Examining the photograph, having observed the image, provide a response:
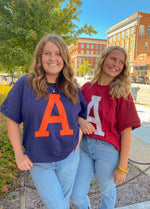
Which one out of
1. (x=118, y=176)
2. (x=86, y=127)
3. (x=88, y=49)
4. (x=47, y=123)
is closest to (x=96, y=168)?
(x=118, y=176)

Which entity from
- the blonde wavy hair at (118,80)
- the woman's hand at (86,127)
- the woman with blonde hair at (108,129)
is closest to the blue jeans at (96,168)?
the woman with blonde hair at (108,129)

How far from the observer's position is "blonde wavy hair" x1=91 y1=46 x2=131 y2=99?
4.75 ft

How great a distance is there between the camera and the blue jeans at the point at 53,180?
4.13ft

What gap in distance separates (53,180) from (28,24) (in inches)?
135

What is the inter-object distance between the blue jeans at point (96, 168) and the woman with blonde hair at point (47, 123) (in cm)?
20

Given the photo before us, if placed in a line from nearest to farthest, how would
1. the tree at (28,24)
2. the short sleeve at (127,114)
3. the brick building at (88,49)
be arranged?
the short sleeve at (127,114)
the tree at (28,24)
the brick building at (88,49)

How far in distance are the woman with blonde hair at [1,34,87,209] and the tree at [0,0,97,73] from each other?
1.97m

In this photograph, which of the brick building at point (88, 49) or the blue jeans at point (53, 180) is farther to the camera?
the brick building at point (88, 49)

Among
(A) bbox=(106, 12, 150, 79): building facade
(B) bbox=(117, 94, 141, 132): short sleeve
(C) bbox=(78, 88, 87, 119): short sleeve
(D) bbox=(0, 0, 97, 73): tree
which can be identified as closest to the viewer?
(B) bbox=(117, 94, 141, 132): short sleeve

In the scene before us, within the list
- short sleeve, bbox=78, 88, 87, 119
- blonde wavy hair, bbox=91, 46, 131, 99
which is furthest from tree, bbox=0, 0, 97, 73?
short sleeve, bbox=78, 88, 87, 119

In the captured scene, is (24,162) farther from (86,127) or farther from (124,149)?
(124,149)

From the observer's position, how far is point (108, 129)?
1.51 m

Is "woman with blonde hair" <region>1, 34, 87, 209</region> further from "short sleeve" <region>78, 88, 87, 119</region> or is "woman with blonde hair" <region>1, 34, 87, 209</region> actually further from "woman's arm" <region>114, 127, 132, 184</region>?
"woman's arm" <region>114, 127, 132, 184</region>

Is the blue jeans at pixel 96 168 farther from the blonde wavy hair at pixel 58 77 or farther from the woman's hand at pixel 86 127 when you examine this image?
the blonde wavy hair at pixel 58 77
